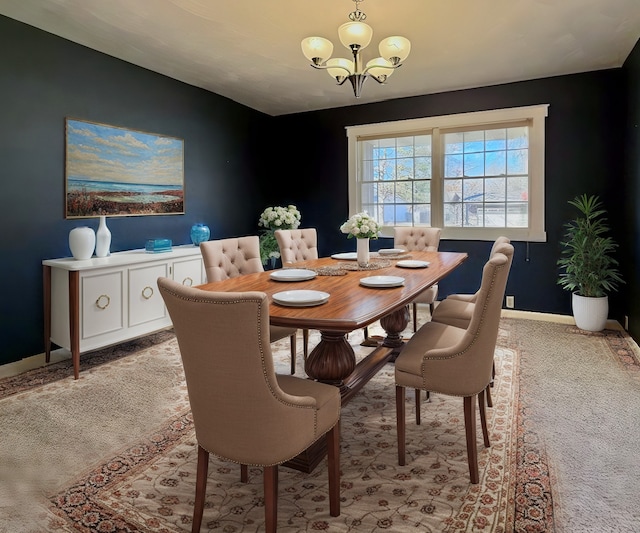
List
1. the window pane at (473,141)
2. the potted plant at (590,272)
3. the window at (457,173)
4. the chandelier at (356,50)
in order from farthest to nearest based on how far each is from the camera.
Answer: the window pane at (473,141) → the window at (457,173) → the potted plant at (590,272) → the chandelier at (356,50)

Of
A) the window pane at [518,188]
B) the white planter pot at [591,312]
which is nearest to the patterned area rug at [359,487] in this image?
the white planter pot at [591,312]

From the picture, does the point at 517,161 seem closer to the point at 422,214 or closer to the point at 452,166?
the point at 452,166

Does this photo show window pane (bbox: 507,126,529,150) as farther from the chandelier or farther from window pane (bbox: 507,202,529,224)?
the chandelier

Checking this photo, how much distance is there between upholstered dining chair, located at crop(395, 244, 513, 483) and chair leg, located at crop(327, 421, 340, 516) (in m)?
0.49

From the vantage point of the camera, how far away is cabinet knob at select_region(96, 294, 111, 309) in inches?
137

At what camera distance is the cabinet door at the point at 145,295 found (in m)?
3.76

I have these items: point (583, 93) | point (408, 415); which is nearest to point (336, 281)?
point (408, 415)

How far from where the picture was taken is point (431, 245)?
4438 mm

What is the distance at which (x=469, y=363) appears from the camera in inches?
79.6

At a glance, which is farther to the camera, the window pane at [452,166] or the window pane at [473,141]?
the window pane at [452,166]

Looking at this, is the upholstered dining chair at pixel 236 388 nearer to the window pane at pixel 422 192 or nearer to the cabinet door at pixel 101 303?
the cabinet door at pixel 101 303

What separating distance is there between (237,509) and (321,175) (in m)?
5.03

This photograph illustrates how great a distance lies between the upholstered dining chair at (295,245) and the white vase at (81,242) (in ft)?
4.91

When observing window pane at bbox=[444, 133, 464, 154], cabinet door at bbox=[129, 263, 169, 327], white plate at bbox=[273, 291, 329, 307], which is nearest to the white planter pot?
window pane at bbox=[444, 133, 464, 154]
